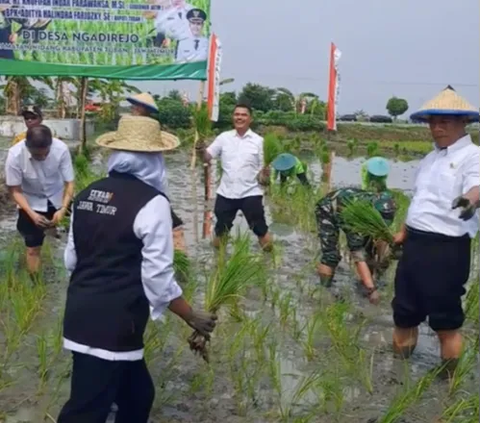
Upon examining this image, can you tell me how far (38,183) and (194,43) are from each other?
775 cm

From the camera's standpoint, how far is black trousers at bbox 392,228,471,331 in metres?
3.38

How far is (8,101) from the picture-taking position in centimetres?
2269

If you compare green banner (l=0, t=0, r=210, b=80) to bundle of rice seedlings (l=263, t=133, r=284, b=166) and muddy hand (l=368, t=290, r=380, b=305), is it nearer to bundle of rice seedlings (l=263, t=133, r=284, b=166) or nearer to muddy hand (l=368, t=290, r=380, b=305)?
bundle of rice seedlings (l=263, t=133, r=284, b=166)

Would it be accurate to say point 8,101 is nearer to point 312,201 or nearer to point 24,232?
point 312,201

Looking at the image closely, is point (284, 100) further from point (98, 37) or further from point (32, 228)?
point (32, 228)

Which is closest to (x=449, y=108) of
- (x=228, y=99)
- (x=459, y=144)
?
(x=459, y=144)

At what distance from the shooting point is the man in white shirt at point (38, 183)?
456 cm

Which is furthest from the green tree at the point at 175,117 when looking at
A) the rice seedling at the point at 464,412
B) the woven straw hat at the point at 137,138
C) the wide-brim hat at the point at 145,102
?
the woven straw hat at the point at 137,138

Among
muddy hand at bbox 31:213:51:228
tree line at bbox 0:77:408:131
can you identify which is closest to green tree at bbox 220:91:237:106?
tree line at bbox 0:77:408:131

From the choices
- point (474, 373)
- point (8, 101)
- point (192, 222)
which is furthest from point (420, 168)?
point (8, 101)

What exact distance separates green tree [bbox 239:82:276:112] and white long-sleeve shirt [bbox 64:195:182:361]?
129 ft

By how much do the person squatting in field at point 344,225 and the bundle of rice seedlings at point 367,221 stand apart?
0.27 metres

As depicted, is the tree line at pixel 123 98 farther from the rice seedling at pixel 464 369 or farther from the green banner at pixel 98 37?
the rice seedling at pixel 464 369

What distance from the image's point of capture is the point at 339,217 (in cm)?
480
